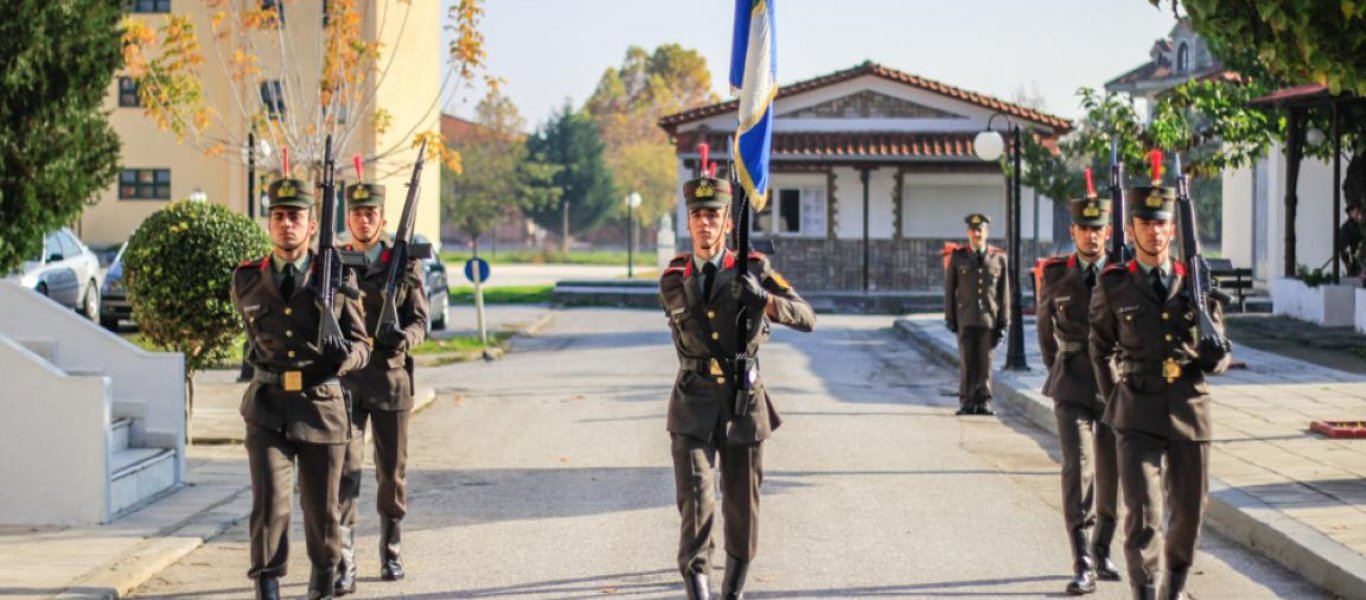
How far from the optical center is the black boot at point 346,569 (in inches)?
356

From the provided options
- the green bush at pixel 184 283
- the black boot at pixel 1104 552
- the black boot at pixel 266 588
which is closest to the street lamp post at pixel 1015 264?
the green bush at pixel 184 283

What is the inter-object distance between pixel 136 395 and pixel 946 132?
3344 centimetres

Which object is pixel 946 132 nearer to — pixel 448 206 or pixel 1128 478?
pixel 1128 478

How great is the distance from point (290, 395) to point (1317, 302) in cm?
2288

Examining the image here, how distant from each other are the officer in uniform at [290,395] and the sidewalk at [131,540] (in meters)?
1.01

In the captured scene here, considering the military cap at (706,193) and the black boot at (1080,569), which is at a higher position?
the military cap at (706,193)

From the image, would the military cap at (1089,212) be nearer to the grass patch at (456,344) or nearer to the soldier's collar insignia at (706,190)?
the soldier's collar insignia at (706,190)

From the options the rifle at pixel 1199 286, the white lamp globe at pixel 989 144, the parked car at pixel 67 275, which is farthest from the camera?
the parked car at pixel 67 275

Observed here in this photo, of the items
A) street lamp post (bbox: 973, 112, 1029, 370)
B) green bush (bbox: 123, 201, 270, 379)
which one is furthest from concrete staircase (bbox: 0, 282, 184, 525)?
street lamp post (bbox: 973, 112, 1029, 370)

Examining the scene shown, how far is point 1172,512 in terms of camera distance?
27.0 feet

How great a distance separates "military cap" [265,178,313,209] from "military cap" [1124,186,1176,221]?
379cm

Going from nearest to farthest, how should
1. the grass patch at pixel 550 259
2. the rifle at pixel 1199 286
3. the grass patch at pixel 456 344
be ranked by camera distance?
the rifle at pixel 1199 286 → the grass patch at pixel 456 344 → the grass patch at pixel 550 259

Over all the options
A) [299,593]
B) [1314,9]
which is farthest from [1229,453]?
[299,593]

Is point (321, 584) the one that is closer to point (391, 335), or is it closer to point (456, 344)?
point (391, 335)
